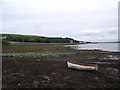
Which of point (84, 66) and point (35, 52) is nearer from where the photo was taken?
point (84, 66)

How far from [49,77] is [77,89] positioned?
12.1ft

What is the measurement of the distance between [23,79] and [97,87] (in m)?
5.63

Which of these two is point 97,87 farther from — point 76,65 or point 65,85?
point 76,65

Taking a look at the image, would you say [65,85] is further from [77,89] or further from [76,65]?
[76,65]

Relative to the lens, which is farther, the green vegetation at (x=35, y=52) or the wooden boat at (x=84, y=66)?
the green vegetation at (x=35, y=52)

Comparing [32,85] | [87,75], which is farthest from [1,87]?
[87,75]

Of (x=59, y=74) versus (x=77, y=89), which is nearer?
(x=77, y=89)

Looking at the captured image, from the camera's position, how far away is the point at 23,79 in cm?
1559

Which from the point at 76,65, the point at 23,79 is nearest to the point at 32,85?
the point at 23,79

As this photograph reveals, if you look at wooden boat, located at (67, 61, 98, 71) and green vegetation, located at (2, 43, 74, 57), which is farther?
green vegetation, located at (2, 43, 74, 57)

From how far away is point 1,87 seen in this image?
44.2ft

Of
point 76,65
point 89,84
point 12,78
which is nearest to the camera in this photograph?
point 89,84

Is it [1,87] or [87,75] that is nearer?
[1,87]

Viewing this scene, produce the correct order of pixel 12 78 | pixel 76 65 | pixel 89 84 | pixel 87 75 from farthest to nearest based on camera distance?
pixel 76 65 → pixel 87 75 → pixel 12 78 → pixel 89 84
